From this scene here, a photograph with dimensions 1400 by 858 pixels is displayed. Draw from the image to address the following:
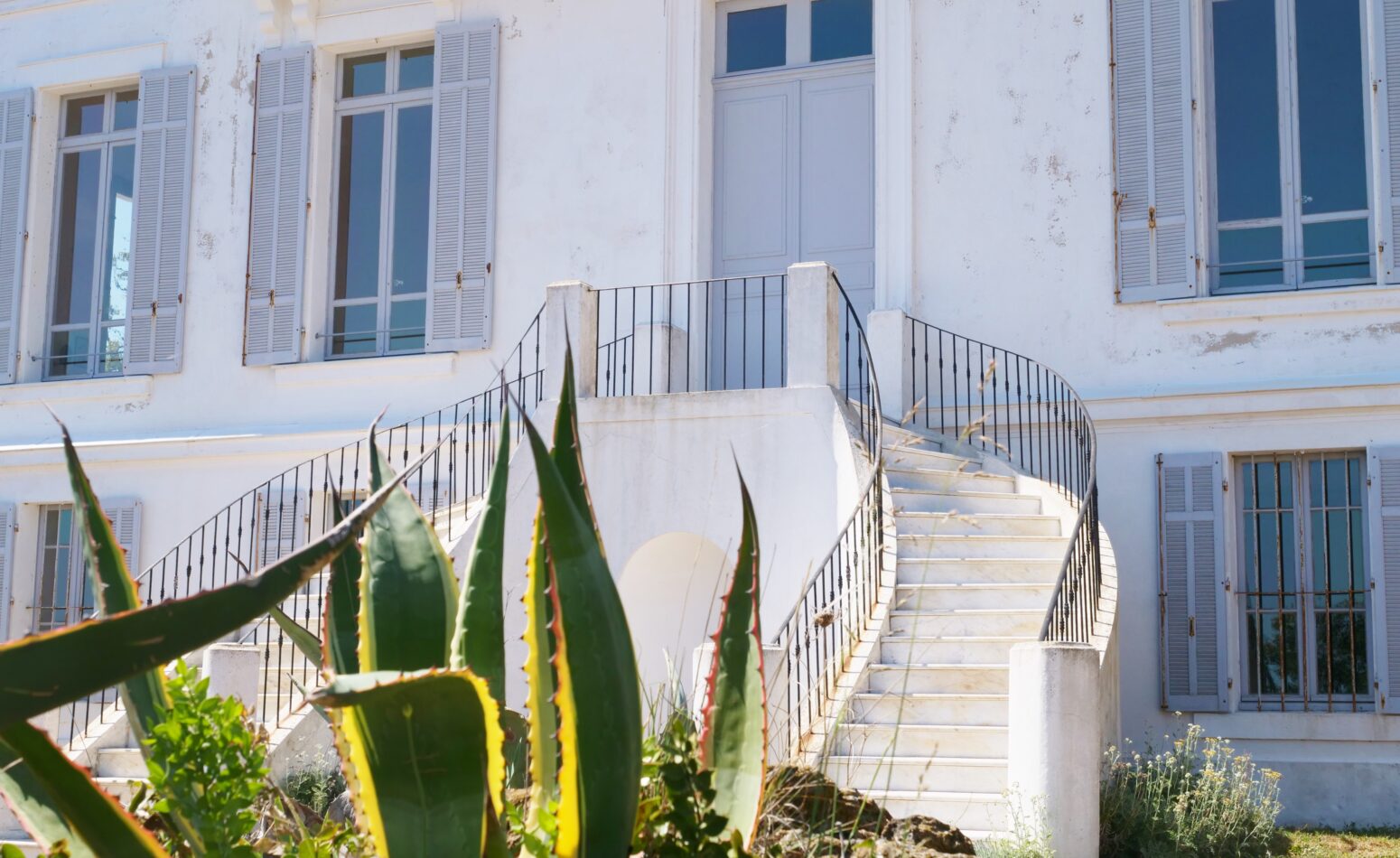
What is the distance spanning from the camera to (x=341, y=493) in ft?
38.6

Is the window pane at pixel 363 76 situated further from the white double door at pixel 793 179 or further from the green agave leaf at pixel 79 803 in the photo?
the green agave leaf at pixel 79 803

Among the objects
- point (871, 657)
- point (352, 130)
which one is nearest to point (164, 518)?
point (352, 130)

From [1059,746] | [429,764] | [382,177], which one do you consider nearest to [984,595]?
[1059,746]

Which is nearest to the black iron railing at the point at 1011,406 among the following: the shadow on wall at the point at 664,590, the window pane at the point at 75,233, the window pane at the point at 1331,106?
the shadow on wall at the point at 664,590

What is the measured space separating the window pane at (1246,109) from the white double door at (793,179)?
2545 millimetres

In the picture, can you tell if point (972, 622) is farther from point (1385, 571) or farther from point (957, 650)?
point (1385, 571)

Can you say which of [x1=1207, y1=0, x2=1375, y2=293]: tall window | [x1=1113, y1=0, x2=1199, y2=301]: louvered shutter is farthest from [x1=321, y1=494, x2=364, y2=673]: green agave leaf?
[x1=1207, y1=0, x2=1375, y2=293]: tall window

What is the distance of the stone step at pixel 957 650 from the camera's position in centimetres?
805

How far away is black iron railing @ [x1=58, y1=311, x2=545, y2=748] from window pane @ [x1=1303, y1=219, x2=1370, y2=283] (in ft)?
17.1

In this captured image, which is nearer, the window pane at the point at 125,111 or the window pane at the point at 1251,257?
the window pane at the point at 1251,257

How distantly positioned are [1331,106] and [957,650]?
5.00 meters

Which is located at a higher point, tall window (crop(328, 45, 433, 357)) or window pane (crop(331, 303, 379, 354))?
tall window (crop(328, 45, 433, 357))

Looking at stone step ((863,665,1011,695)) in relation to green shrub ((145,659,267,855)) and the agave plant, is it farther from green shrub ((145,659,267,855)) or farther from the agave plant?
green shrub ((145,659,267,855))

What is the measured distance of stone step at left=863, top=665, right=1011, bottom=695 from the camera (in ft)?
25.5
